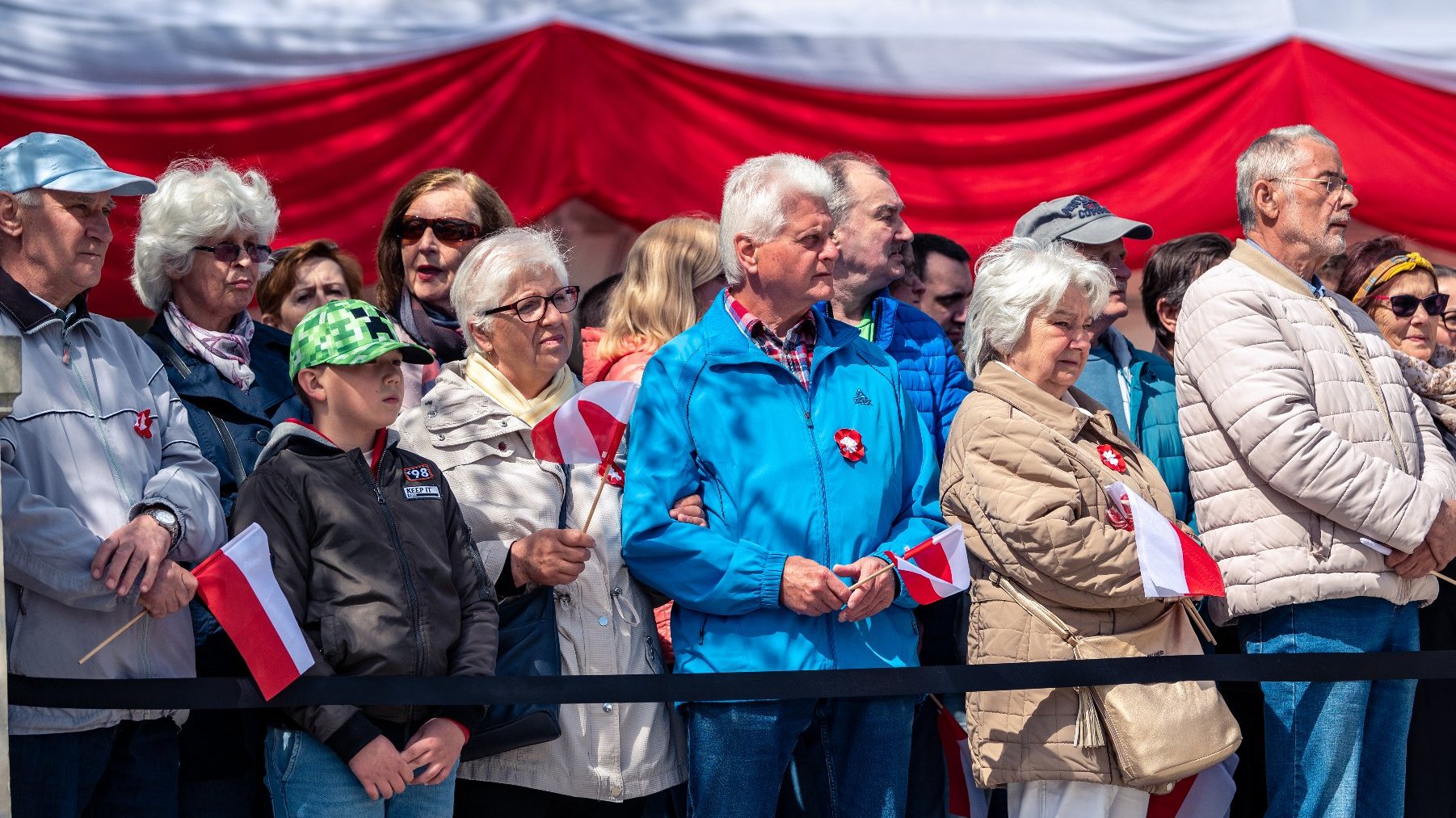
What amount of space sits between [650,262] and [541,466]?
37.0 inches

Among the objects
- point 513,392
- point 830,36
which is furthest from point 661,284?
point 830,36

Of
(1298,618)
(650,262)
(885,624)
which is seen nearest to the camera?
(885,624)

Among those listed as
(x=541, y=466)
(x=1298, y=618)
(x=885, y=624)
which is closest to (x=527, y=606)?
(x=541, y=466)

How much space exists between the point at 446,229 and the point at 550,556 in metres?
1.61

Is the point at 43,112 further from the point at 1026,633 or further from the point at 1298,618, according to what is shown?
the point at 1298,618

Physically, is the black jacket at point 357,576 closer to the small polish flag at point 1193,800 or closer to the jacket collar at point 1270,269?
the small polish flag at point 1193,800

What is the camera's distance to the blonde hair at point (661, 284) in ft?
15.4

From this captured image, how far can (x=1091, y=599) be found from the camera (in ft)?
13.2

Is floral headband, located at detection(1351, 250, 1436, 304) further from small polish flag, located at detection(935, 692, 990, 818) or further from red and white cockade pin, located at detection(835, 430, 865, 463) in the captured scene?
red and white cockade pin, located at detection(835, 430, 865, 463)

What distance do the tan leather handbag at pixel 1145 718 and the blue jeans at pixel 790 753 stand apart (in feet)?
1.44

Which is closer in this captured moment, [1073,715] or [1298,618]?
[1073,715]

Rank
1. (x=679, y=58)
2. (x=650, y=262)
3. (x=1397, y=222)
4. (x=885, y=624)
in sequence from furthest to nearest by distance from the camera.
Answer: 1. (x=1397, y=222)
2. (x=679, y=58)
3. (x=650, y=262)
4. (x=885, y=624)

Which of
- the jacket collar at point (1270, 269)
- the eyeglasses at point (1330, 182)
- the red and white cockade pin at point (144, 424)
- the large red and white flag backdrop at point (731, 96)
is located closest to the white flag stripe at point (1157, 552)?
→ the jacket collar at point (1270, 269)

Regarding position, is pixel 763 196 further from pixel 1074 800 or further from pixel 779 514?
pixel 1074 800
